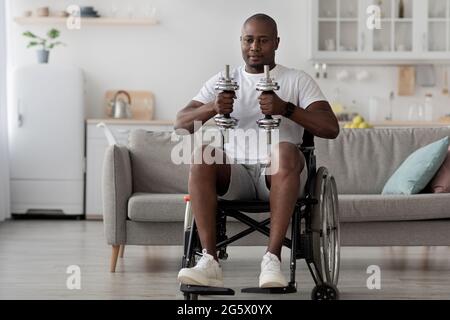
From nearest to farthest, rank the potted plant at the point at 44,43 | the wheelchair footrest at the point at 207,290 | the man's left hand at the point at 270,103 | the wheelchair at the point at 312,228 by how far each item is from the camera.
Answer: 1. the wheelchair footrest at the point at 207,290
2. the man's left hand at the point at 270,103
3. the wheelchair at the point at 312,228
4. the potted plant at the point at 44,43

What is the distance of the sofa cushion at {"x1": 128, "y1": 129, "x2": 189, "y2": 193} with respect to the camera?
16.1 feet

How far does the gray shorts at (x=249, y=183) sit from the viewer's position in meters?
3.42

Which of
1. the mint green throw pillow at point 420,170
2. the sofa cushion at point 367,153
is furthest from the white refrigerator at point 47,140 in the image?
the mint green throw pillow at point 420,170

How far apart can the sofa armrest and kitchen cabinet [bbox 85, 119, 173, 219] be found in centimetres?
270

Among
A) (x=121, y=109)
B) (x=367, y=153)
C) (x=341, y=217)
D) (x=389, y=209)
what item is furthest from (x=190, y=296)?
(x=121, y=109)

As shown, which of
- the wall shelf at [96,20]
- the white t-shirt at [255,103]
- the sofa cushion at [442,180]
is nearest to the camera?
the white t-shirt at [255,103]

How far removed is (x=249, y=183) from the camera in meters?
3.47

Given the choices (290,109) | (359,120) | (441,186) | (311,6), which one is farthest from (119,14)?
(290,109)

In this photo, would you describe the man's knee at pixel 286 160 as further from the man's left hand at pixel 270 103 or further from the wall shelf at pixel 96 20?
the wall shelf at pixel 96 20

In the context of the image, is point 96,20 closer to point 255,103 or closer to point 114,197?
point 114,197

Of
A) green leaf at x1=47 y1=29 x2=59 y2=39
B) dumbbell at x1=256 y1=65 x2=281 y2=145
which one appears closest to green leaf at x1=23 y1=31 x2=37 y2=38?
green leaf at x1=47 y1=29 x2=59 y2=39

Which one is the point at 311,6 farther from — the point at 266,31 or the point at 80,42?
the point at 266,31

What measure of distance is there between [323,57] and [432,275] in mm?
3356

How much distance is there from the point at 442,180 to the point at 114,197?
1.67 m
